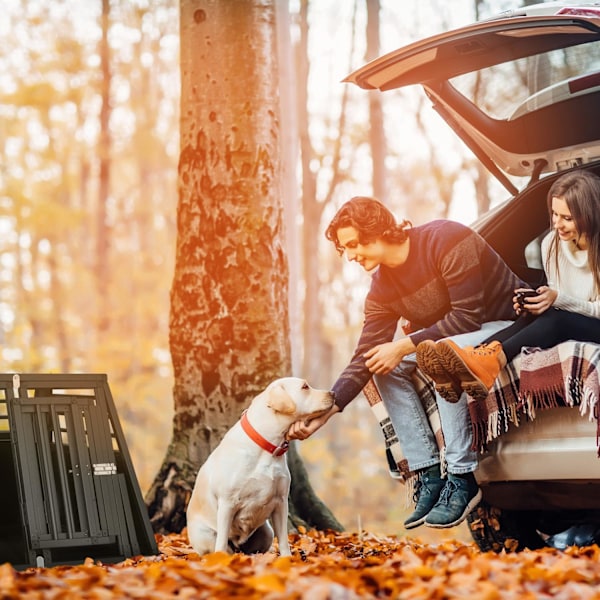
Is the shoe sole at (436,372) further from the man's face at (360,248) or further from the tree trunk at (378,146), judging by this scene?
the tree trunk at (378,146)

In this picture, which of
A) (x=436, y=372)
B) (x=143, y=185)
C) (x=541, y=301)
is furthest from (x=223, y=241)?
(x=143, y=185)

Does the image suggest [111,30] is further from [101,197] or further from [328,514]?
[328,514]

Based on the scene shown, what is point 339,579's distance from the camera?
2639mm

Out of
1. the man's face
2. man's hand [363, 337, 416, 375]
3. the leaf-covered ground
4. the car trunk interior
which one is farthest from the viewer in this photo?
the car trunk interior

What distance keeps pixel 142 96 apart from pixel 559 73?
10.2m

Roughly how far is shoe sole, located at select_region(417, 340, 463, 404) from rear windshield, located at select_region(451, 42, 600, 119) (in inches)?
62.7

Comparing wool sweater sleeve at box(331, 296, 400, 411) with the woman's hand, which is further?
wool sweater sleeve at box(331, 296, 400, 411)

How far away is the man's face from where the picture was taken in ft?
13.8

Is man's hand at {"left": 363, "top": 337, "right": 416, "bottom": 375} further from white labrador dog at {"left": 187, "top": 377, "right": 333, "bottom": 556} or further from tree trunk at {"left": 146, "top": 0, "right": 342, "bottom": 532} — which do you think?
tree trunk at {"left": 146, "top": 0, "right": 342, "bottom": 532}

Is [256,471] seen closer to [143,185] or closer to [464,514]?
[464,514]

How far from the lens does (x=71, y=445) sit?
3.98m

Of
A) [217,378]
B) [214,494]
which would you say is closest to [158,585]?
[214,494]

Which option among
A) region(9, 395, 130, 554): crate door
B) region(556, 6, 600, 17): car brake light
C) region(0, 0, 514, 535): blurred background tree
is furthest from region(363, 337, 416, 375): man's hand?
region(0, 0, 514, 535): blurred background tree

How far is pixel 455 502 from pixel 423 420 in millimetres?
443
